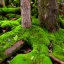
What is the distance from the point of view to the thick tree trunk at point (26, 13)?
6.90m

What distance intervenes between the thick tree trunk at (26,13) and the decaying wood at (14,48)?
794 millimetres

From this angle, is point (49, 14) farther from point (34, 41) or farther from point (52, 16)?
point (34, 41)

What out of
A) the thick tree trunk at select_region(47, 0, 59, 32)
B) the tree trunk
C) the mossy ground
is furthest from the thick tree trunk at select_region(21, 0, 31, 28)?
the thick tree trunk at select_region(47, 0, 59, 32)

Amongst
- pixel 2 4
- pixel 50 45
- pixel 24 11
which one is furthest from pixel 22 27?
pixel 2 4

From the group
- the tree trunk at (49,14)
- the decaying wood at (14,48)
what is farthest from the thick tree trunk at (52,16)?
the decaying wood at (14,48)

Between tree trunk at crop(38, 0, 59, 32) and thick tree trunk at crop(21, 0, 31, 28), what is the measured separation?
733mm

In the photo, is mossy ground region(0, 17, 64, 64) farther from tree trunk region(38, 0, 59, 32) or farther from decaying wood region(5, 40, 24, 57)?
tree trunk region(38, 0, 59, 32)

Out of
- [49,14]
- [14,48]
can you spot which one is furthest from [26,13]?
[14,48]

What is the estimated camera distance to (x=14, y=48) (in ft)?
20.6

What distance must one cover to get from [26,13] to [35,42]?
1077 millimetres

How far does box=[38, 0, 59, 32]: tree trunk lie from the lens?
7.50 m

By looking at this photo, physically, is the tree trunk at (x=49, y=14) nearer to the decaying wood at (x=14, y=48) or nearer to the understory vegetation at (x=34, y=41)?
the understory vegetation at (x=34, y=41)

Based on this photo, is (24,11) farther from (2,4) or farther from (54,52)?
(2,4)

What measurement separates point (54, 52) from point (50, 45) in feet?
1.15
